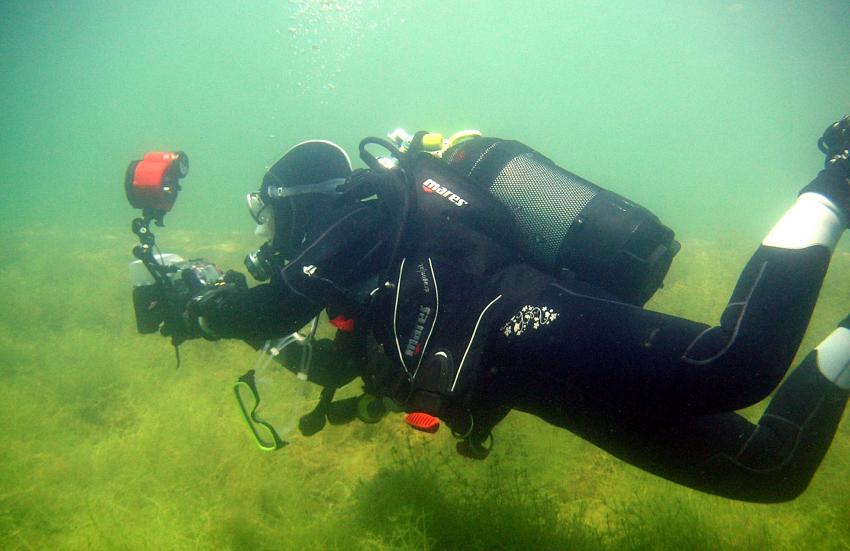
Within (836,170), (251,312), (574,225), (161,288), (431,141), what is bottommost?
(161,288)

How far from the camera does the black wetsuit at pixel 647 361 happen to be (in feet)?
6.57

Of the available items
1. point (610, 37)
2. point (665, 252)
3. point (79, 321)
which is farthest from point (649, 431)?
point (610, 37)

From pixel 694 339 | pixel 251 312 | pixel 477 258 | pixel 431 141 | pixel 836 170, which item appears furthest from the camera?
pixel 431 141

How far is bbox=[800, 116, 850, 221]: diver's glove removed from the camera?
219 centimetres

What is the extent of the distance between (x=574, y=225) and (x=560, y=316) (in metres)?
0.60

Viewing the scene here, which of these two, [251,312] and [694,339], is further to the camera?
[251,312]

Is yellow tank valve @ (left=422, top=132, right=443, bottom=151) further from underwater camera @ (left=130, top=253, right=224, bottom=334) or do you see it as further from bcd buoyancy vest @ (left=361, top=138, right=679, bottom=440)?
underwater camera @ (left=130, top=253, right=224, bottom=334)

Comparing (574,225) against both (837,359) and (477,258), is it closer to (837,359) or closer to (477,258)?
(477,258)

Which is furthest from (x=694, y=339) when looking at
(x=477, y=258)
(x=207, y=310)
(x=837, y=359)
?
(x=207, y=310)

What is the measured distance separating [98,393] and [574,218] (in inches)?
327

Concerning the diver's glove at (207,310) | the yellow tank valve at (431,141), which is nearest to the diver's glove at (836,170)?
the yellow tank valve at (431,141)

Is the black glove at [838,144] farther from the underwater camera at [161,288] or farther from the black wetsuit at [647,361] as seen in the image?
the underwater camera at [161,288]

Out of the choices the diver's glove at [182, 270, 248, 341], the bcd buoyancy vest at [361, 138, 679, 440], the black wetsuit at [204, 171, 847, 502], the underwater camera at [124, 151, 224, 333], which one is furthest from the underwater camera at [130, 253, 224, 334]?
the bcd buoyancy vest at [361, 138, 679, 440]

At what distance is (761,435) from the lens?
7.66ft
